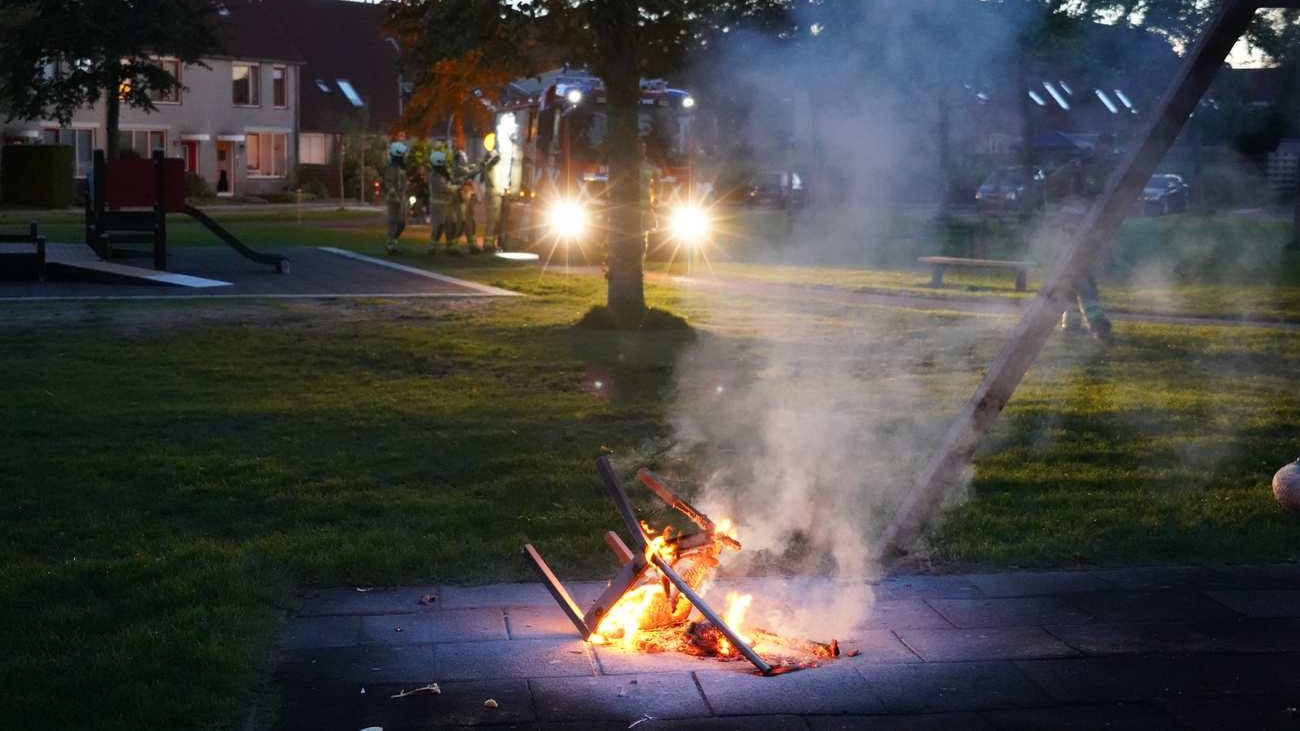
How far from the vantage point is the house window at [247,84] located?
59375mm

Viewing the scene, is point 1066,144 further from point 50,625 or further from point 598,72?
point 598,72

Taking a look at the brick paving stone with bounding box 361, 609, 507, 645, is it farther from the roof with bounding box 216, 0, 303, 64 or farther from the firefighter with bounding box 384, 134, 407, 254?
the roof with bounding box 216, 0, 303, 64

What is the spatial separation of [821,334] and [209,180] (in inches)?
1872

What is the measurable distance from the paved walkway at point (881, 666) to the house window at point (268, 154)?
2239 inches

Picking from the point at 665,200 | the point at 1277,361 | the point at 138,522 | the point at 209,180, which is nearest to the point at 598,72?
the point at 665,200

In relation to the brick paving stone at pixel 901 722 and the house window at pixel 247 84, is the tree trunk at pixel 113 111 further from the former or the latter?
the brick paving stone at pixel 901 722

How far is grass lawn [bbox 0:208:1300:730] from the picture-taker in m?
5.54

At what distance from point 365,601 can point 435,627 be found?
0.50 meters

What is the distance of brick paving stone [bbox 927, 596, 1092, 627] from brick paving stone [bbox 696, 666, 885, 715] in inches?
34.5

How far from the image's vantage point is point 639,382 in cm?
1175

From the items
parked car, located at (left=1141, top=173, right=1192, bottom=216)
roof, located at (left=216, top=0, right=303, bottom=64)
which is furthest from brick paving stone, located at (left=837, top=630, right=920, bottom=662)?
roof, located at (left=216, top=0, right=303, bottom=64)

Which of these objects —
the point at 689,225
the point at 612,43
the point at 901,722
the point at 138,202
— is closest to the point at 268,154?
the point at 138,202

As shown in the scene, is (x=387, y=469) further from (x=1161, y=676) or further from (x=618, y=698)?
(x=1161, y=676)

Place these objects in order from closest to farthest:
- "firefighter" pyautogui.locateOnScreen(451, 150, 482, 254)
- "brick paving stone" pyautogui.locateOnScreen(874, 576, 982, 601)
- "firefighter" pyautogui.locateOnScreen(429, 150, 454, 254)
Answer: "brick paving stone" pyautogui.locateOnScreen(874, 576, 982, 601) → "firefighter" pyautogui.locateOnScreen(429, 150, 454, 254) → "firefighter" pyautogui.locateOnScreen(451, 150, 482, 254)
